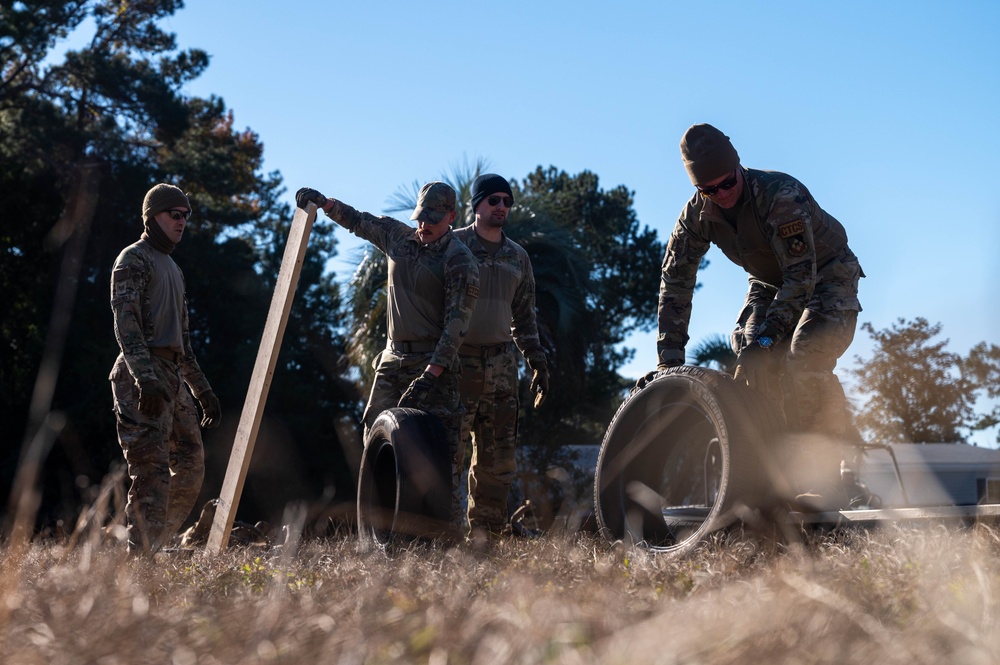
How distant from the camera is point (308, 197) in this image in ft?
21.7

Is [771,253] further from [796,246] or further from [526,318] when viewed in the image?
[526,318]

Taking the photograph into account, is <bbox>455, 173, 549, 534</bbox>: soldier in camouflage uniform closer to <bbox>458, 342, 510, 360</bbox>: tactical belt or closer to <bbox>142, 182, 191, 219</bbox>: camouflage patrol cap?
<bbox>458, 342, 510, 360</bbox>: tactical belt

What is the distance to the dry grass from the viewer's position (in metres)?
2.03

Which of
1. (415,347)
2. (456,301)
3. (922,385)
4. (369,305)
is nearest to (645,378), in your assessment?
(456,301)

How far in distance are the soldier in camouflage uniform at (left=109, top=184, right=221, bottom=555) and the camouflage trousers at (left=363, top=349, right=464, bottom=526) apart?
3.37ft

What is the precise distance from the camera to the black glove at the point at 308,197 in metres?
6.62

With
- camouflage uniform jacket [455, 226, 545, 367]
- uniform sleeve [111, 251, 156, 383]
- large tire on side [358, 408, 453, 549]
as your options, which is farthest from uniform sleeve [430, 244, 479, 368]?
uniform sleeve [111, 251, 156, 383]

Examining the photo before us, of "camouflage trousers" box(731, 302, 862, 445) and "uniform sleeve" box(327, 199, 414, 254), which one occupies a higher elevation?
"uniform sleeve" box(327, 199, 414, 254)

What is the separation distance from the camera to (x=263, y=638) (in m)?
2.17

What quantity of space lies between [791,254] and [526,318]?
105 inches

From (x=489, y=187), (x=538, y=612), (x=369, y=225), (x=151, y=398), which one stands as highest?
(x=489, y=187)

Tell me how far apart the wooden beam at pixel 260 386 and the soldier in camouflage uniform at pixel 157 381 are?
302 millimetres

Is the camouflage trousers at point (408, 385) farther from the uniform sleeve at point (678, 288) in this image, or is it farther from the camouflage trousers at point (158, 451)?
the uniform sleeve at point (678, 288)

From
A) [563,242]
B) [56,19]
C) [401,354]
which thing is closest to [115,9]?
[56,19]
